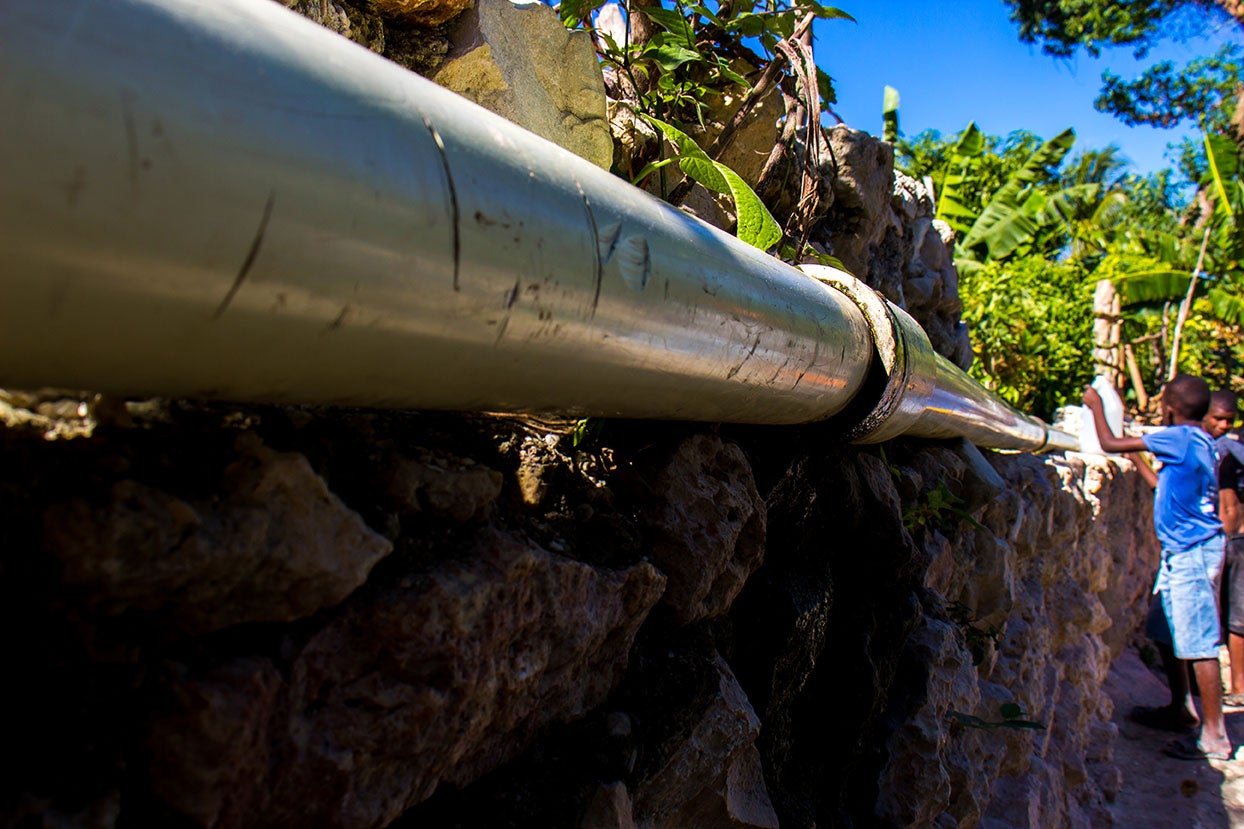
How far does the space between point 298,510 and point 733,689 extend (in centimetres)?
80

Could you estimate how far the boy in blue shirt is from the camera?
190 inches

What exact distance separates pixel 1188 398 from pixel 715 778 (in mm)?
4966

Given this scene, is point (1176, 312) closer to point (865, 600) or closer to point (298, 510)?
point (865, 600)

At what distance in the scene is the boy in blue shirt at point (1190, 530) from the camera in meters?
4.82

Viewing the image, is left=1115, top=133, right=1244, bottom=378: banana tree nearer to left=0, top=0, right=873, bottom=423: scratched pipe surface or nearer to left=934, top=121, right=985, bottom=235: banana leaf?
left=934, top=121, right=985, bottom=235: banana leaf

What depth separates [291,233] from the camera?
61 cm

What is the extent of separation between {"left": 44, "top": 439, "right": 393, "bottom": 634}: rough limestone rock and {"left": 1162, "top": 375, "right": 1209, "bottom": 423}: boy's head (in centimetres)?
548

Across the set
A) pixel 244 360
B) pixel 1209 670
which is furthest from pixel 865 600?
pixel 1209 670

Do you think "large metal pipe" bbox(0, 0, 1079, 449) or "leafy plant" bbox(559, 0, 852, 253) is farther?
"leafy plant" bbox(559, 0, 852, 253)

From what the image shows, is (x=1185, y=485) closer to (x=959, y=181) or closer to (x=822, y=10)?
(x=822, y=10)

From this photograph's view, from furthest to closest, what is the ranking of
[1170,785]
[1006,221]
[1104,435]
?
1. [1006,221]
2. [1104,435]
3. [1170,785]

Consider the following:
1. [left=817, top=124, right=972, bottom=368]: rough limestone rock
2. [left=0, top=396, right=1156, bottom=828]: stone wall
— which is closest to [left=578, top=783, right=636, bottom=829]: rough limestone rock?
[left=0, top=396, right=1156, bottom=828]: stone wall

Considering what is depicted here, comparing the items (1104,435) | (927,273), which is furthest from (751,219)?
(1104,435)

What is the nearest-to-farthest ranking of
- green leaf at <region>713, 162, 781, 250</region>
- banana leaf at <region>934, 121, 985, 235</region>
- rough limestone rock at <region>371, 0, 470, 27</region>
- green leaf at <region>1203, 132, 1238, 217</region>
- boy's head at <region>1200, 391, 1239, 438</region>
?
1. rough limestone rock at <region>371, 0, 470, 27</region>
2. green leaf at <region>713, 162, 781, 250</region>
3. boy's head at <region>1200, 391, 1239, 438</region>
4. green leaf at <region>1203, 132, 1238, 217</region>
5. banana leaf at <region>934, 121, 985, 235</region>
